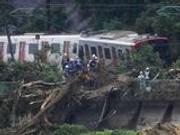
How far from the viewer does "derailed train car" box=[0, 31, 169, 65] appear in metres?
50.7

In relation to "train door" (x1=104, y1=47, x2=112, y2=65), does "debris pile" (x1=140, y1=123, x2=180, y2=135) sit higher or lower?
higher

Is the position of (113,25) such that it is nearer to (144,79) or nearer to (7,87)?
(144,79)

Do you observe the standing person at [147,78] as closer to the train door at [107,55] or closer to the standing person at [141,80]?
the standing person at [141,80]

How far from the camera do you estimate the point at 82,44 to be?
174 feet

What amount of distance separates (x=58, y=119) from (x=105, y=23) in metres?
18.4

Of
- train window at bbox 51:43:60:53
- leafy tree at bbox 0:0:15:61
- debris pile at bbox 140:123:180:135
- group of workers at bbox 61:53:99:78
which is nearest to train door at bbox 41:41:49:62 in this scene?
train window at bbox 51:43:60:53

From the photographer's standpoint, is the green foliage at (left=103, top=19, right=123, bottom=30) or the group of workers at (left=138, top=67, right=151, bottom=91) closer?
the group of workers at (left=138, top=67, right=151, bottom=91)

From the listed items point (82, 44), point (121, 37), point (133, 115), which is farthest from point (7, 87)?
point (82, 44)

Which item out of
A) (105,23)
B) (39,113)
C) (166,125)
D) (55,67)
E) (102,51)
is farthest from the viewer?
(105,23)

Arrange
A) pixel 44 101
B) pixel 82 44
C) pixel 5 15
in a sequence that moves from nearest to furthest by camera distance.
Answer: pixel 44 101 → pixel 82 44 → pixel 5 15

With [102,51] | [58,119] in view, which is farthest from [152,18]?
[58,119]

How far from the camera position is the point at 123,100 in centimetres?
4250

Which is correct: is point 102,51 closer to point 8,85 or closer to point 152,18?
point 152,18

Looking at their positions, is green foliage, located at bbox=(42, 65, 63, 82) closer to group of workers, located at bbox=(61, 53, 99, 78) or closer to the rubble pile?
group of workers, located at bbox=(61, 53, 99, 78)
